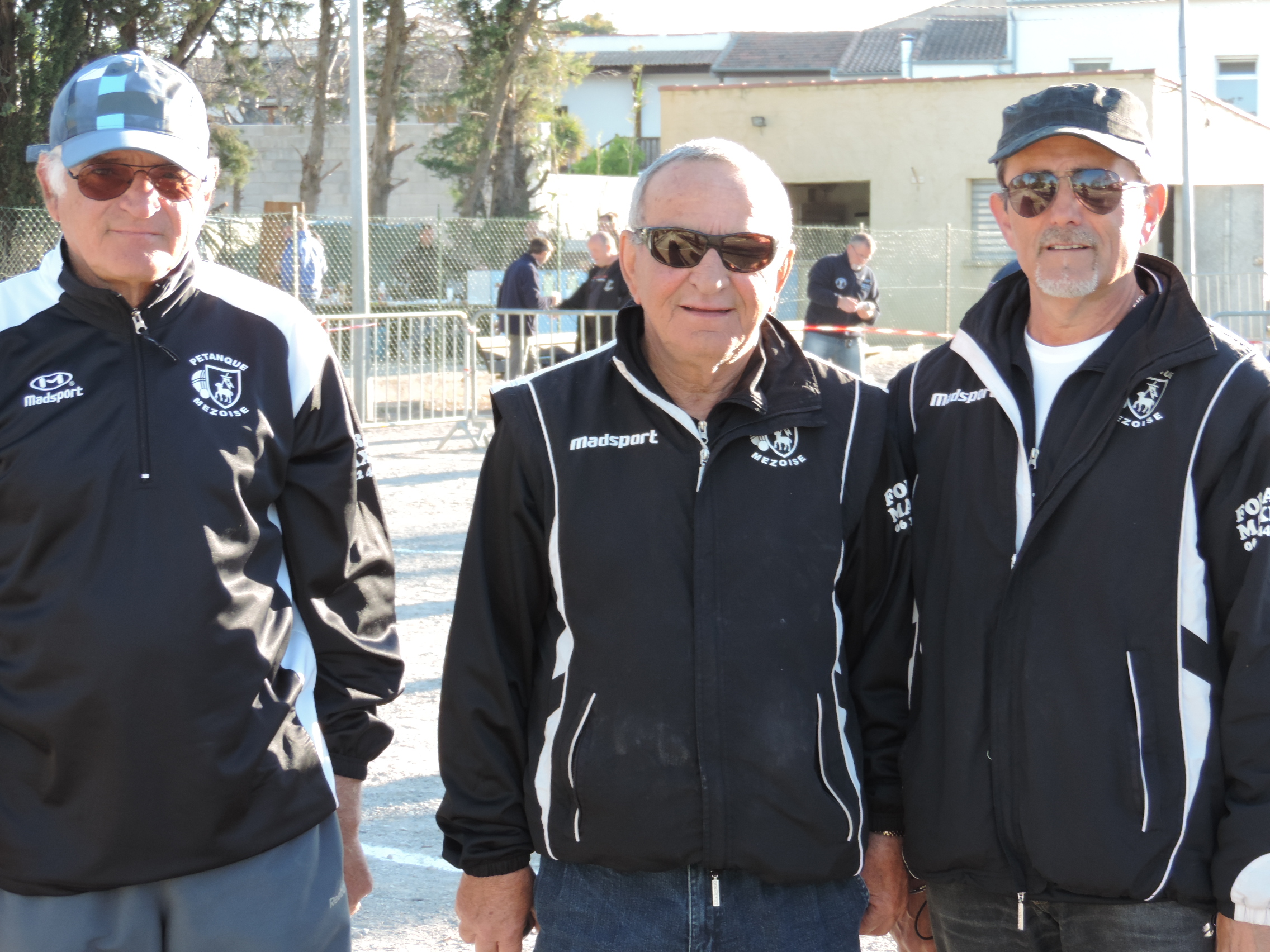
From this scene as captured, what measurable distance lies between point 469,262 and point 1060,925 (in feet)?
71.3

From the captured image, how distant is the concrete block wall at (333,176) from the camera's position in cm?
3825

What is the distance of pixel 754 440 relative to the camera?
2.61m

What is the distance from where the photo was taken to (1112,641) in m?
2.53

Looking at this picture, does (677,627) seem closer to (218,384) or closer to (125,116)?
(218,384)

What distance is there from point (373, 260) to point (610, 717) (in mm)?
20778

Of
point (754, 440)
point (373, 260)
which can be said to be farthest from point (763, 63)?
point (754, 440)

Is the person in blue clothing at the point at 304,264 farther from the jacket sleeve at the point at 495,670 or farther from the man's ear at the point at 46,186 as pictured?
the jacket sleeve at the point at 495,670

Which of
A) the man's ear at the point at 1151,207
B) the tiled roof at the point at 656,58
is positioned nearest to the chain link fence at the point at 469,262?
the man's ear at the point at 1151,207

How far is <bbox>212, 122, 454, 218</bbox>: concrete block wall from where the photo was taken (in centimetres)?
3825

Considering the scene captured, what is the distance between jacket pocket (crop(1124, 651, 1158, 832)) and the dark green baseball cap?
980 mm

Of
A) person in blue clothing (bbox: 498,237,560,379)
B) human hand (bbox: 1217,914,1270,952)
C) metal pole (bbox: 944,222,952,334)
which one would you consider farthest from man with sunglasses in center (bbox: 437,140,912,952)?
metal pole (bbox: 944,222,952,334)

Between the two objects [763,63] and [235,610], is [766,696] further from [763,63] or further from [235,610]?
[763,63]

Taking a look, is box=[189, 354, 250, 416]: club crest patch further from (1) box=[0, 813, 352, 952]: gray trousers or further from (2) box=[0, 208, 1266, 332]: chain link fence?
(2) box=[0, 208, 1266, 332]: chain link fence

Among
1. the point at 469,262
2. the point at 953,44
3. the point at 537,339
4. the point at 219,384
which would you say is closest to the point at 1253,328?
the point at 537,339
